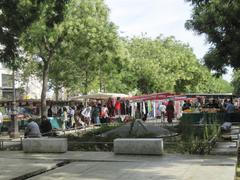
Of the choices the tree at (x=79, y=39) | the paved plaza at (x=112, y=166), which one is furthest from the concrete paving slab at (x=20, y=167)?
the tree at (x=79, y=39)

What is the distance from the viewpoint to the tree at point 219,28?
985 inches

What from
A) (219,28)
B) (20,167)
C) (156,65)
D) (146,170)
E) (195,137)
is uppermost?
(156,65)

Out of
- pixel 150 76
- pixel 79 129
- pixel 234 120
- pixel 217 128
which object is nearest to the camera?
pixel 217 128

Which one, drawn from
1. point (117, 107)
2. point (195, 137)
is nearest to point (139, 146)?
point (195, 137)

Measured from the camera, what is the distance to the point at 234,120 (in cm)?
3139

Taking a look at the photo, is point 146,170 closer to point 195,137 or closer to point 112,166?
point 112,166

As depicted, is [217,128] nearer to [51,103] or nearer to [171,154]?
[171,154]

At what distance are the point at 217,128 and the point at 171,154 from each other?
442 centimetres

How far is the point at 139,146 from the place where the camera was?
1603 centimetres

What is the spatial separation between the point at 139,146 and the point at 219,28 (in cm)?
1236

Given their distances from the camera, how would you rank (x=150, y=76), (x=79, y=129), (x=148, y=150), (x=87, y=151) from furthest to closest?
(x=150, y=76) → (x=79, y=129) → (x=87, y=151) → (x=148, y=150)

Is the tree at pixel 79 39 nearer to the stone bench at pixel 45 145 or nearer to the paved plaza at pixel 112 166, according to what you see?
the stone bench at pixel 45 145

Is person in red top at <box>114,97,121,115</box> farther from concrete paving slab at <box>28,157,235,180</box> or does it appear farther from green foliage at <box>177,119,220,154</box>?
concrete paving slab at <box>28,157,235,180</box>

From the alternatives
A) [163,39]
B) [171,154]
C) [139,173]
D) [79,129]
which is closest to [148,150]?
[171,154]
